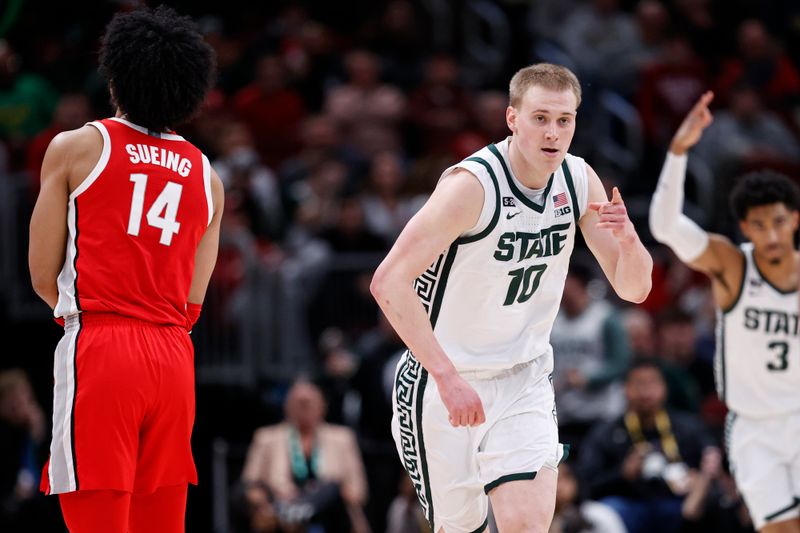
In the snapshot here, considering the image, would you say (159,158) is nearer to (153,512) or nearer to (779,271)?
(153,512)

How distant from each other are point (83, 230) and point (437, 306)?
169 cm

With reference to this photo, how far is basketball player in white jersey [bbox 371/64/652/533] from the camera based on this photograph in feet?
18.7

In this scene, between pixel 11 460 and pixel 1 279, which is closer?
pixel 11 460

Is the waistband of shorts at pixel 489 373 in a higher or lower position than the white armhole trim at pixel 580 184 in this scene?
lower

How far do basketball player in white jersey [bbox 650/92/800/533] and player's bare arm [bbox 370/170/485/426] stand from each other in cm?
274

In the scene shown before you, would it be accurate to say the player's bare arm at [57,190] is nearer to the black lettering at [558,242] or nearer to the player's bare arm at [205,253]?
the player's bare arm at [205,253]

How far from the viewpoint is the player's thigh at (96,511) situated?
5.10m

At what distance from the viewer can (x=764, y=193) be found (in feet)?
26.2

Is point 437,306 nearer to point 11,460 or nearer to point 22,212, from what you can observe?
point 11,460

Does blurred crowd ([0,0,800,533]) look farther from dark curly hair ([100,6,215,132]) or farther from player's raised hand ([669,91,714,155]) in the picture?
dark curly hair ([100,6,215,132])

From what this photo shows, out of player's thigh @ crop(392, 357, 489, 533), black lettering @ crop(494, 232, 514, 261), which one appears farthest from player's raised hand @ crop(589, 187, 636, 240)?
player's thigh @ crop(392, 357, 489, 533)

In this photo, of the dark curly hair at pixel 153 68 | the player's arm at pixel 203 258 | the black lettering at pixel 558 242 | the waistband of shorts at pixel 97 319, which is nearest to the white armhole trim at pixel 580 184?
the black lettering at pixel 558 242

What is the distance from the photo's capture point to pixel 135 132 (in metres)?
5.38

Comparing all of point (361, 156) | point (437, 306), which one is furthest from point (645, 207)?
point (437, 306)
